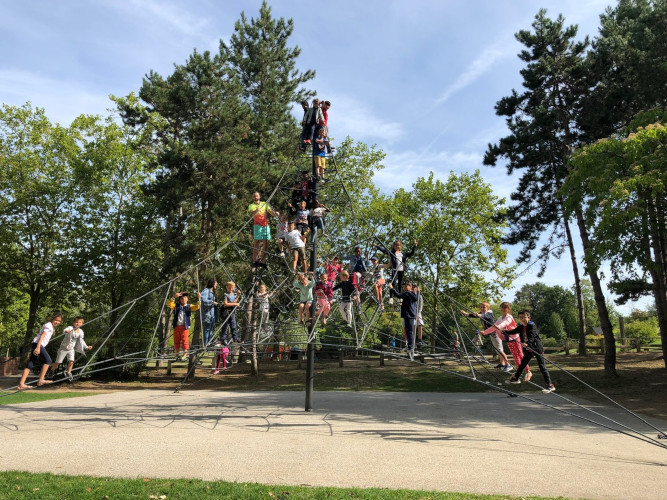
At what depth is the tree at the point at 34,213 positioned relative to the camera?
2408cm

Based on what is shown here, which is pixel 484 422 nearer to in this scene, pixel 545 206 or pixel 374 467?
pixel 374 467

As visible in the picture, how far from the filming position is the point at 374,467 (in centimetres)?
695

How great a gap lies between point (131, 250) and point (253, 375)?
948cm

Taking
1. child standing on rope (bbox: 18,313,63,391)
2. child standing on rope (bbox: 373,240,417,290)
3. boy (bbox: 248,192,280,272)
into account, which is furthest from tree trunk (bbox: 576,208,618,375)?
child standing on rope (bbox: 18,313,63,391)

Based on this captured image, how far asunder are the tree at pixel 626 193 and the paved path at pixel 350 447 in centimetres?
498

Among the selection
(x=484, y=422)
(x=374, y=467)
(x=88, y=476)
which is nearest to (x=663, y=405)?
(x=484, y=422)

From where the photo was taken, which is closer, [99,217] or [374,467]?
[374,467]

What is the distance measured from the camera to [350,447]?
8094 millimetres

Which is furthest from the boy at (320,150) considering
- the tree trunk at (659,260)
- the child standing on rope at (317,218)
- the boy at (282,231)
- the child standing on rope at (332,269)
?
the tree trunk at (659,260)

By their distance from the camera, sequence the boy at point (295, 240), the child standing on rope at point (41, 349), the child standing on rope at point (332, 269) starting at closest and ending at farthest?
the child standing on rope at point (41, 349) < the boy at point (295, 240) < the child standing on rope at point (332, 269)

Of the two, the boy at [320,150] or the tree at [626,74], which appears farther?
the tree at [626,74]

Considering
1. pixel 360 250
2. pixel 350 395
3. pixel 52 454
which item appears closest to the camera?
pixel 52 454

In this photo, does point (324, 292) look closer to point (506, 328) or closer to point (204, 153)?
point (506, 328)

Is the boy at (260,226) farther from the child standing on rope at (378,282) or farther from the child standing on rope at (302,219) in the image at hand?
the child standing on rope at (378,282)
